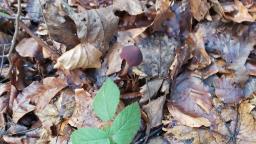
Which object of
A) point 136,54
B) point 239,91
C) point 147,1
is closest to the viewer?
point 136,54

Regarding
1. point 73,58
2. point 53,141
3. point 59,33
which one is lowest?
point 53,141

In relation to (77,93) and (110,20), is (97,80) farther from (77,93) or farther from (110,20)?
(110,20)

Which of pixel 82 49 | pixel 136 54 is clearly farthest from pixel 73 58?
pixel 136 54

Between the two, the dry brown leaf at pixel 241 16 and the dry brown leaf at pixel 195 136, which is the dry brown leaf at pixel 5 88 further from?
the dry brown leaf at pixel 241 16

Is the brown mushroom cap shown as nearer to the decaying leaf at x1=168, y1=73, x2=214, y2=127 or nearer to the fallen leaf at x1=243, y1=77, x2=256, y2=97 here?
the decaying leaf at x1=168, y1=73, x2=214, y2=127

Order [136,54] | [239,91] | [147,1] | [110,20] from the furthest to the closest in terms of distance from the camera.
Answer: [147,1] → [110,20] → [239,91] → [136,54]

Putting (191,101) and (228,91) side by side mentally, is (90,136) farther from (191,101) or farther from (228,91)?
(228,91)

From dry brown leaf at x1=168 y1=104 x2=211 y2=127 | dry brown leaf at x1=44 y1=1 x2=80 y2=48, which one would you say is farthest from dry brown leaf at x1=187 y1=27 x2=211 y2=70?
dry brown leaf at x1=44 y1=1 x2=80 y2=48
